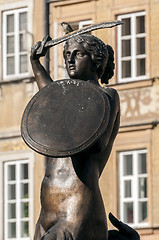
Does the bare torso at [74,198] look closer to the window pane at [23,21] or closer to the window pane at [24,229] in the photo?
the window pane at [24,229]

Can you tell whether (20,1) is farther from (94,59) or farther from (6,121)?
(94,59)

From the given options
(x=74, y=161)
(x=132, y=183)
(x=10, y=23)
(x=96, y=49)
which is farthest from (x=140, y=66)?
(x=74, y=161)

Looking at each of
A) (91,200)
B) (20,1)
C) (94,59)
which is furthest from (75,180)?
(20,1)

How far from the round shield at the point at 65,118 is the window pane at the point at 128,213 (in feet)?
75.4

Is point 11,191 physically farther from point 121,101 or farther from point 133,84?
point 133,84

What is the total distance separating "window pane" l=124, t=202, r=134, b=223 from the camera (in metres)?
34.1

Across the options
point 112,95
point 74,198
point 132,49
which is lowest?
point 74,198

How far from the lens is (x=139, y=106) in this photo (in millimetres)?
34406

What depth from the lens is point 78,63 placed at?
37.7 ft

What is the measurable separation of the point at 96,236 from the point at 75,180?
16.6 inches

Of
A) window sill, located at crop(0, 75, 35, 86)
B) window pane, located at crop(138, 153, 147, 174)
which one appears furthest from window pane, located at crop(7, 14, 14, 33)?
window pane, located at crop(138, 153, 147, 174)

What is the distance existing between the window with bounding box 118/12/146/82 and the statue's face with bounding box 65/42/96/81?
2340 cm

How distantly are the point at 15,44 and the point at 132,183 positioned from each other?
15.6 ft

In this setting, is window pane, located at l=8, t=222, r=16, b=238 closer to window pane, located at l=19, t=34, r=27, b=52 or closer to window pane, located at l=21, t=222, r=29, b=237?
window pane, located at l=21, t=222, r=29, b=237
